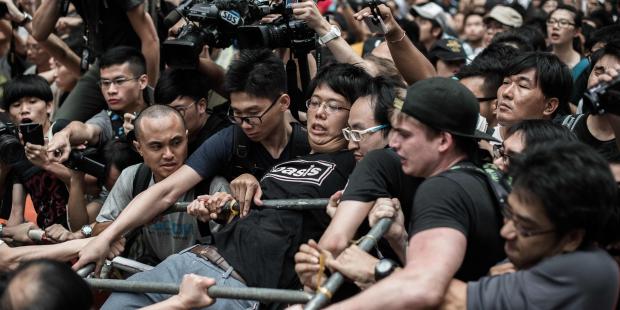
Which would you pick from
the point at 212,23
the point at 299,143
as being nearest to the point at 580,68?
the point at 299,143

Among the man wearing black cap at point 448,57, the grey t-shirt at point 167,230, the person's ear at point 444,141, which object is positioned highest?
the person's ear at point 444,141

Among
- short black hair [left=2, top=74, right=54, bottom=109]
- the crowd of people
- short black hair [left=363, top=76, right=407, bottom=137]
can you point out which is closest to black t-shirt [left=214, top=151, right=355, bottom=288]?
the crowd of people

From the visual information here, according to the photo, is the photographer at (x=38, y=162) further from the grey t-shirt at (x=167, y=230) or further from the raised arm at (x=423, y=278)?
the raised arm at (x=423, y=278)

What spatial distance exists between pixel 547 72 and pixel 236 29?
178cm

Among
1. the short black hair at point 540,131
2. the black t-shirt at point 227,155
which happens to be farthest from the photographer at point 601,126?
the black t-shirt at point 227,155

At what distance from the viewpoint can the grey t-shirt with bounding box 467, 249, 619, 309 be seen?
9.71 feet

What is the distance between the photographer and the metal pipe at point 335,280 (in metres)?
3.29

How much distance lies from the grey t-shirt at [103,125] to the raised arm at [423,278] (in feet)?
11.2

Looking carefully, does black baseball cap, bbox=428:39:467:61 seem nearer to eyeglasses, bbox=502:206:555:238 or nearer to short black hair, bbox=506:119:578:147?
short black hair, bbox=506:119:578:147

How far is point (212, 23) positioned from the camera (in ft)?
17.5

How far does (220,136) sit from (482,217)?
208 cm

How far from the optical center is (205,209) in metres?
4.54

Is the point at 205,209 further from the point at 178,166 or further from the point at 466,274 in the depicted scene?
the point at 466,274

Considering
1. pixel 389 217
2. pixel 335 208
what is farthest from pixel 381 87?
pixel 389 217
